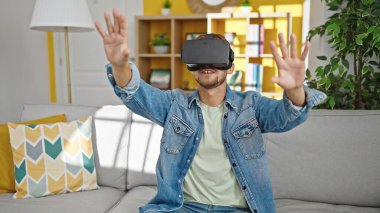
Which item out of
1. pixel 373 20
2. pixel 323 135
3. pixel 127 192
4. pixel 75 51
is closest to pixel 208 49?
pixel 323 135

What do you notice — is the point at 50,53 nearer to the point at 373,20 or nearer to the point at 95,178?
the point at 95,178

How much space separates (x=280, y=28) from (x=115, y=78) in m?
2.37

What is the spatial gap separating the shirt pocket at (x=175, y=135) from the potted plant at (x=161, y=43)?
204 centimetres

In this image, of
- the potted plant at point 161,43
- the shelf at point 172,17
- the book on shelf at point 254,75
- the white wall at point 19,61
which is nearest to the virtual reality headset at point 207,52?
the book on shelf at point 254,75

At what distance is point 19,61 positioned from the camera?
3596mm

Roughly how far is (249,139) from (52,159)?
0.92m

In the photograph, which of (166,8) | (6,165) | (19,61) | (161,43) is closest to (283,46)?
(6,165)

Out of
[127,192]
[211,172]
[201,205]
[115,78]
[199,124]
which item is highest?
[115,78]

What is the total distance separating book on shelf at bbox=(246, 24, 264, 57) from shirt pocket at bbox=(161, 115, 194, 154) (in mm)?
1809

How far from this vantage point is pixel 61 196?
1.57m

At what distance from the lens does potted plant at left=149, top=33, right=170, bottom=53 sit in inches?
125

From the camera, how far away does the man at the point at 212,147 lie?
1.19 meters

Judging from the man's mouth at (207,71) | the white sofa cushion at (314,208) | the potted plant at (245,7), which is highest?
the potted plant at (245,7)

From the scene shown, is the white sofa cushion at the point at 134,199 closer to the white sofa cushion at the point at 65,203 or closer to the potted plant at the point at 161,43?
the white sofa cushion at the point at 65,203
